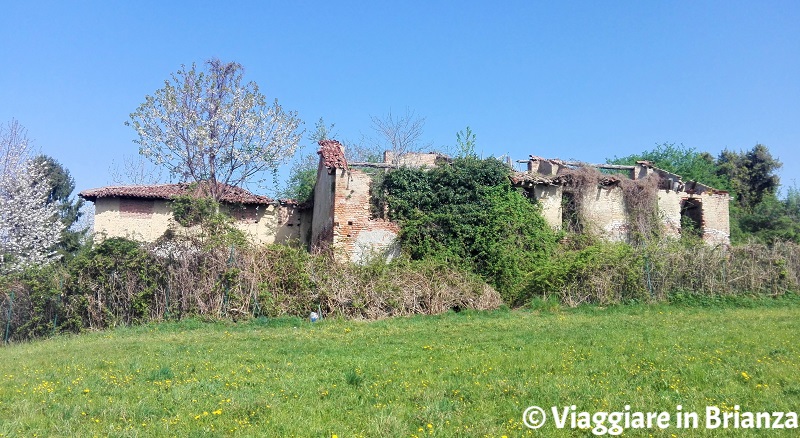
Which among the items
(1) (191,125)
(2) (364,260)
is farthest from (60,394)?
(1) (191,125)

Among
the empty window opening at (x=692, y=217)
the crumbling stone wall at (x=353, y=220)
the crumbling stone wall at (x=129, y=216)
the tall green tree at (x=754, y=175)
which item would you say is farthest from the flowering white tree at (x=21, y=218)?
the tall green tree at (x=754, y=175)

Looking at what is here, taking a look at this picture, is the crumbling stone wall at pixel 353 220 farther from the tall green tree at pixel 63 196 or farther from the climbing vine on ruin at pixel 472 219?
the tall green tree at pixel 63 196

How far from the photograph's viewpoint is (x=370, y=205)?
2067 cm

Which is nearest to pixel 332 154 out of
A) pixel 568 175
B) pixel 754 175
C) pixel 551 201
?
pixel 551 201

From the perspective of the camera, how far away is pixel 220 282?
15773 mm

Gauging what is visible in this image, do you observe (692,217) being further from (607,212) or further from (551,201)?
(551,201)

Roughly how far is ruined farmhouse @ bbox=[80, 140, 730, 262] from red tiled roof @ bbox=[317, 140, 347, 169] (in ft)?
0.12

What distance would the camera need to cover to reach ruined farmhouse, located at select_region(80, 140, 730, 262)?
20.5 metres

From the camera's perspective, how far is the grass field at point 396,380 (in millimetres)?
5832

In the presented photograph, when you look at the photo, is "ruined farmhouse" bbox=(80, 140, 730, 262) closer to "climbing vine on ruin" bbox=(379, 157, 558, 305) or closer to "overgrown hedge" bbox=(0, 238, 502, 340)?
"climbing vine on ruin" bbox=(379, 157, 558, 305)

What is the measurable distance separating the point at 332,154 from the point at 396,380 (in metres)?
14.9

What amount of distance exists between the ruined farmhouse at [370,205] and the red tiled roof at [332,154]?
4 centimetres

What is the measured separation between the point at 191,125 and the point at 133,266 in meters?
12.9

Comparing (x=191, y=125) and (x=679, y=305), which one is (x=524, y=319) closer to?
(x=679, y=305)
